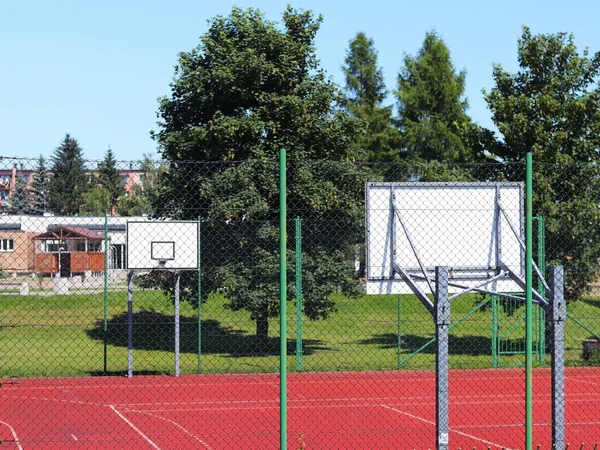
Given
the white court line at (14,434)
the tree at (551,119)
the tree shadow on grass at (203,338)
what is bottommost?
the white court line at (14,434)

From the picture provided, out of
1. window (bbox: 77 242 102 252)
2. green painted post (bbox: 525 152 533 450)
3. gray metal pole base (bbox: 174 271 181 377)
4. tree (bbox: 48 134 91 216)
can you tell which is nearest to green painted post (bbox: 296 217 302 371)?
gray metal pole base (bbox: 174 271 181 377)

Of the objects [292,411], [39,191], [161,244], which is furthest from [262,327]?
[39,191]

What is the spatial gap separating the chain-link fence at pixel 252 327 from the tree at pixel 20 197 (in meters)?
0.14

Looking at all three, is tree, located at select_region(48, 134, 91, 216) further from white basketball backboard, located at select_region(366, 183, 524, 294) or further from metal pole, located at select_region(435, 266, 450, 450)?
metal pole, located at select_region(435, 266, 450, 450)

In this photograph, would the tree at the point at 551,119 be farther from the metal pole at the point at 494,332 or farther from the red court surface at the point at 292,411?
the red court surface at the point at 292,411

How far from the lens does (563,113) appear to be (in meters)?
19.9

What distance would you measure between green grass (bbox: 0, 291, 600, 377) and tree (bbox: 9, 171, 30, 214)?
6.81m

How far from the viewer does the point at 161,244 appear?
1491 cm

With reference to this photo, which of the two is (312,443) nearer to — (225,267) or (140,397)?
(140,397)

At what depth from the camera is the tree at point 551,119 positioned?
58.3 ft

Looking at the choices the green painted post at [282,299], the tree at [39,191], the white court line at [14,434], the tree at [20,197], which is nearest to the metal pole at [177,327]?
the white court line at [14,434]

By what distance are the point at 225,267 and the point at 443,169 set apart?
6.20 meters

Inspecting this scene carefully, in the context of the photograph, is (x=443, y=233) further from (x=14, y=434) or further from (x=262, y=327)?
(x=262, y=327)

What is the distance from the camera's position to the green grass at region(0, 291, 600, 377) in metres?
16.2
